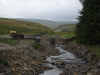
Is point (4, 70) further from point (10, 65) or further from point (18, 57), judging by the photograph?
point (18, 57)

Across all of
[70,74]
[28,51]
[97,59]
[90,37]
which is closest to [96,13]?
[90,37]

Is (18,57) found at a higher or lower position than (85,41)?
lower

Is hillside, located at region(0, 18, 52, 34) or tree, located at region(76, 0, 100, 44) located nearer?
tree, located at region(76, 0, 100, 44)

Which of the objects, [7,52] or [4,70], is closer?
[4,70]

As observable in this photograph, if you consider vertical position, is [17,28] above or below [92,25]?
below

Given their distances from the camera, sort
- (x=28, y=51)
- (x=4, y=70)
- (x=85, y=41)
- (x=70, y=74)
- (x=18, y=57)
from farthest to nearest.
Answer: (x=28, y=51)
(x=85, y=41)
(x=18, y=57)
(x=70, y=74)
(x=4, y=70)

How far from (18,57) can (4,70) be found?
27.6 feet

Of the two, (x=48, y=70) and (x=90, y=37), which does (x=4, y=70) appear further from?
(x=90, y=37)

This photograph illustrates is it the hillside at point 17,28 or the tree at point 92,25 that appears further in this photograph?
the hillside at point 17,28

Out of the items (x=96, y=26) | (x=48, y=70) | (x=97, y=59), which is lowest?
(x=48, y=70)

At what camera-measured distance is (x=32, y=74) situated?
28.5 meters

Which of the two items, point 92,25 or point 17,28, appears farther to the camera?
point 17,28

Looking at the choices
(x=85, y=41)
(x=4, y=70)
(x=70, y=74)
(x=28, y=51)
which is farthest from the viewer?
(x=28, y=51)

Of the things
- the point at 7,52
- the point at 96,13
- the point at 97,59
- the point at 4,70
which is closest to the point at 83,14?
the point at 96,13
